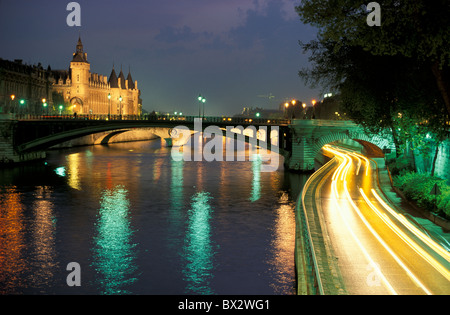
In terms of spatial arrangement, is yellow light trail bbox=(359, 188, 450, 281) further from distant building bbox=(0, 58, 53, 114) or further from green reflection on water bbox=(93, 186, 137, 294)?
distant building bbox=(0, 58, 53, 114)

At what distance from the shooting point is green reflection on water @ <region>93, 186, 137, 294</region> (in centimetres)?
2269

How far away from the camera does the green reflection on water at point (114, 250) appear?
74.4 feet

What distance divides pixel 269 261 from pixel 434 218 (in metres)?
9.59

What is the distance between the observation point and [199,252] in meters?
27.0

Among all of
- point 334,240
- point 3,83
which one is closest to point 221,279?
point 334,240

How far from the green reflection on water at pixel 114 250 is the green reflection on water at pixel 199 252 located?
264 cm

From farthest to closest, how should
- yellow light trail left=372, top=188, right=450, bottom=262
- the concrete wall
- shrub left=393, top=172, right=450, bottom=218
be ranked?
the concrete wall < shrub left=393, top=172, right=450, bottom=218 < yellow light trail left=372, top=188, right=450, bottom=262

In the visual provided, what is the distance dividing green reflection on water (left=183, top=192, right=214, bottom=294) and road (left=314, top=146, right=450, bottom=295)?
5684 mm

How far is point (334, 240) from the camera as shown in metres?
24.2

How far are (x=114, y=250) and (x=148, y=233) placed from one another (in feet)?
13.4

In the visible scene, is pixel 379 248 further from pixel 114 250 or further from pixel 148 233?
pixel 148 233

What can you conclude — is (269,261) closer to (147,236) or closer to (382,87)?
(147,236)

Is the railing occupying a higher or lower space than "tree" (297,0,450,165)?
lower

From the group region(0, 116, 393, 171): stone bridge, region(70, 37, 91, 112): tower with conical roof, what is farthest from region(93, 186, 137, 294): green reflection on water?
region(70, 37, 91, 112): tower with conical roof
